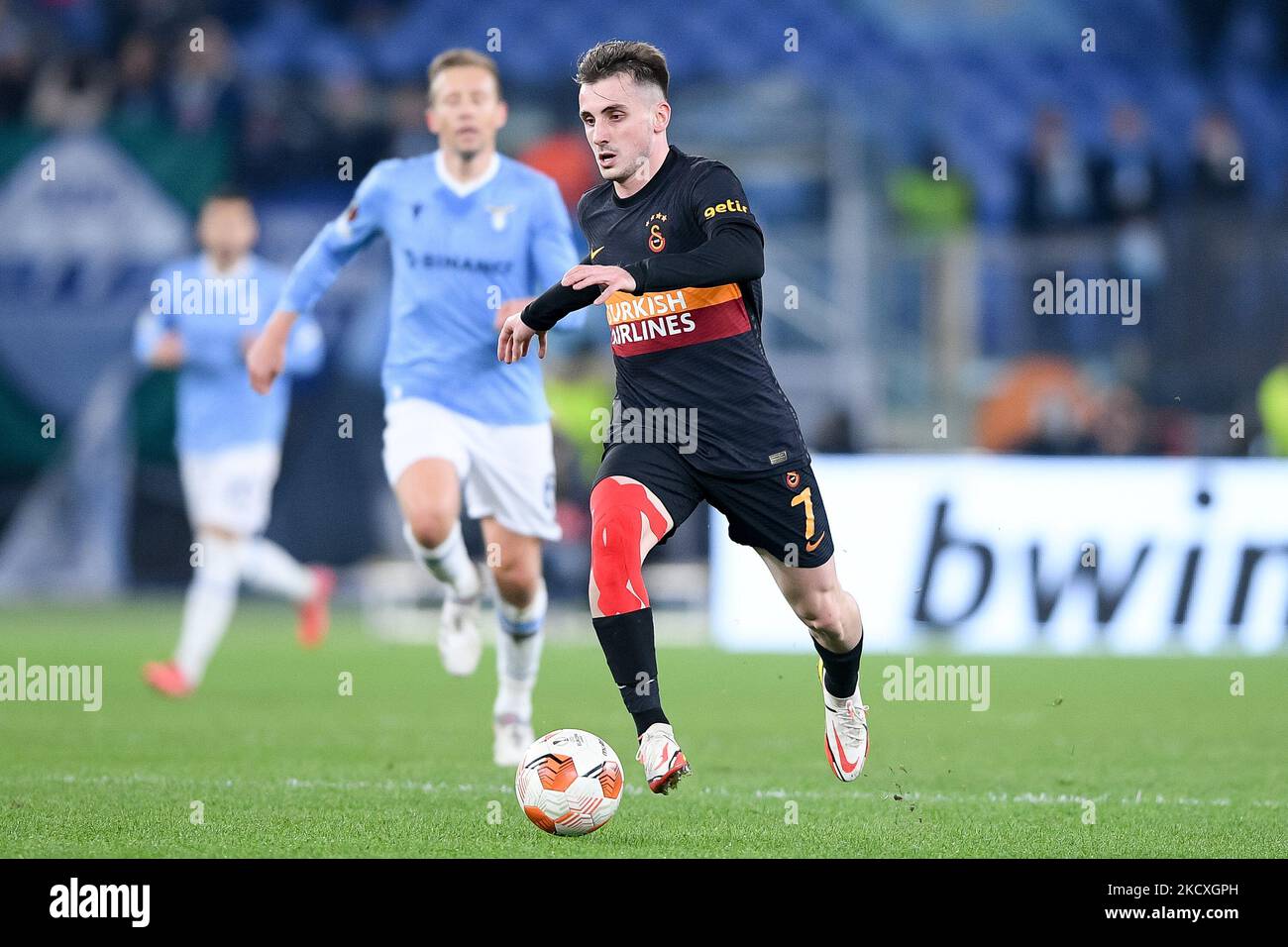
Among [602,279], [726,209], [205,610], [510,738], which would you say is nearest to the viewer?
[602,279]

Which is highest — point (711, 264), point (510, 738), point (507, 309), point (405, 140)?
point (405, 140)

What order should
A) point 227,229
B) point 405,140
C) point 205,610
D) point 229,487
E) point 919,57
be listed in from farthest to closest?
point 919,57
point 405,140
point 227,229
point 229,487
point 205,610

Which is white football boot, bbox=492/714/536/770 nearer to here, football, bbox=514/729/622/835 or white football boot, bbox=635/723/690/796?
football, bbox=514/729/622/835

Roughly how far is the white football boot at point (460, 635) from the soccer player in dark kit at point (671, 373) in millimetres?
2039

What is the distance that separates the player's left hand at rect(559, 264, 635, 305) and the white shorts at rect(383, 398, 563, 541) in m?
2.12

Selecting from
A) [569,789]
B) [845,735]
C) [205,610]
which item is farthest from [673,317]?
[205,610]

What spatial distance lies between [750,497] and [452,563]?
7.01 ft

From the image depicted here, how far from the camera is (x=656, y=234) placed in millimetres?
5715

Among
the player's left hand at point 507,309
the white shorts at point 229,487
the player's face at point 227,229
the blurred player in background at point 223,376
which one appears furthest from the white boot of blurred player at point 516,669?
the player's face at point 227,229

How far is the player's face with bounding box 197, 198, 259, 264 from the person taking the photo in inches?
426

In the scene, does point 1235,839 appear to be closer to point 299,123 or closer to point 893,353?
point 893,353

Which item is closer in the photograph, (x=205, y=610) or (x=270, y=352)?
(x=270, y=352)

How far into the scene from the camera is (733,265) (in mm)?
5441

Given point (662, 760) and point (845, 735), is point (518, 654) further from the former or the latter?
point (662, 760)
